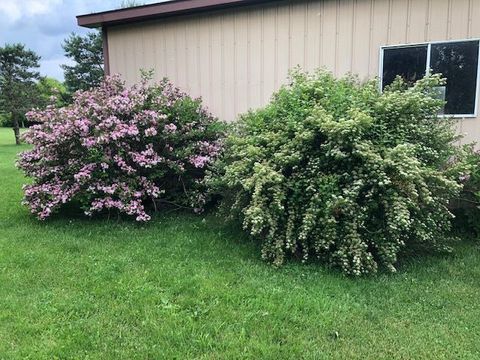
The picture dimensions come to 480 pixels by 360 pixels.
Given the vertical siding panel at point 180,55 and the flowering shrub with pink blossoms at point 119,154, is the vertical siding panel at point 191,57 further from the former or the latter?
the flowering shrub with pink blossoms at point 119,154

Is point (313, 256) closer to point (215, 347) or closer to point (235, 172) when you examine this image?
point (235, 172)

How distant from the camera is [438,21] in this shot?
567 centimetres

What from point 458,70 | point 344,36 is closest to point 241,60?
point 344,36

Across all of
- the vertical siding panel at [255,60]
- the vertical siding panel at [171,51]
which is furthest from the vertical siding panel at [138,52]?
the vertical siding panel at [255,60]

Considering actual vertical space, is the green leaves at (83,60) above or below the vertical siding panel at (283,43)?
above

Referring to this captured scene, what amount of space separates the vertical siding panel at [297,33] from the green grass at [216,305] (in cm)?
331

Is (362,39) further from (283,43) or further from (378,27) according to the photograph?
(283,43)

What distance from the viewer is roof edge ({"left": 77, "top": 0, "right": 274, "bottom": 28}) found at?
695 cm

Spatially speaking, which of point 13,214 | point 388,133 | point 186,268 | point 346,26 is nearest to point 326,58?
point 346,26

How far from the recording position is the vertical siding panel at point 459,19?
18.0ft

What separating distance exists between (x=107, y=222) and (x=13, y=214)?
1.80 metres

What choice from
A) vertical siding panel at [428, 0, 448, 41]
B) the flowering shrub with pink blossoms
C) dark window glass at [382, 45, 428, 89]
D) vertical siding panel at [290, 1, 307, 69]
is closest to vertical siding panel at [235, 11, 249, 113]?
vertical siding panel at [290, 1, 307, 69]

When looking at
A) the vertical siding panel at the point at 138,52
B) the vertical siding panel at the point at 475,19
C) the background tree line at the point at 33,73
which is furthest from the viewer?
the background tree line at the point at 33,73

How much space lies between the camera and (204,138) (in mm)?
6512
